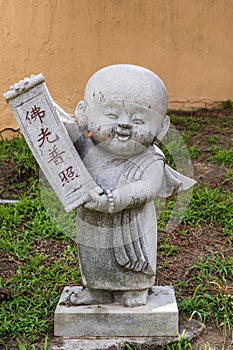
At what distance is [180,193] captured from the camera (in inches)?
154

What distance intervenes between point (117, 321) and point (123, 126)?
1.15 meters

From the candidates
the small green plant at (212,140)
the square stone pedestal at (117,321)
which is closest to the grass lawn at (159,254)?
the small green plant at (212,140)

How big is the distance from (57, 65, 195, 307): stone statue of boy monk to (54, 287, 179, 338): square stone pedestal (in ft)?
0.25

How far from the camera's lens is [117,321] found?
3.62 m

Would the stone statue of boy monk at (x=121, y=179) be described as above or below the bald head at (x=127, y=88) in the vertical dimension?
below

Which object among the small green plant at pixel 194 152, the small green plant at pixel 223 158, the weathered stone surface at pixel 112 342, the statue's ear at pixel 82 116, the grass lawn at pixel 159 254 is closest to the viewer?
the statue's ear at pixel 82 116

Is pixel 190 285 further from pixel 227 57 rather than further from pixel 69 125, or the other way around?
pixel 227 57

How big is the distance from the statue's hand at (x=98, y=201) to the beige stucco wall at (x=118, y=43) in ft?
11.3

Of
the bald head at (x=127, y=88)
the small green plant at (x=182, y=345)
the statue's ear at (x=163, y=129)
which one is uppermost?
the bald head at (x=127, y=88)

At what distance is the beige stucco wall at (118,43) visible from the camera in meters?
6.74

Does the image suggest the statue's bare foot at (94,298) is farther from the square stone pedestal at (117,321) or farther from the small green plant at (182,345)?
the small green plant at (182,345)

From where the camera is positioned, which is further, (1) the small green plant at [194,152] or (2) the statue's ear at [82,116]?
(1) the small green plant at [194,152]

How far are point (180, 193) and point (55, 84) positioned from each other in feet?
11.1

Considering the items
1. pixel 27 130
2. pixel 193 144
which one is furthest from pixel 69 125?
pixel 193 144
